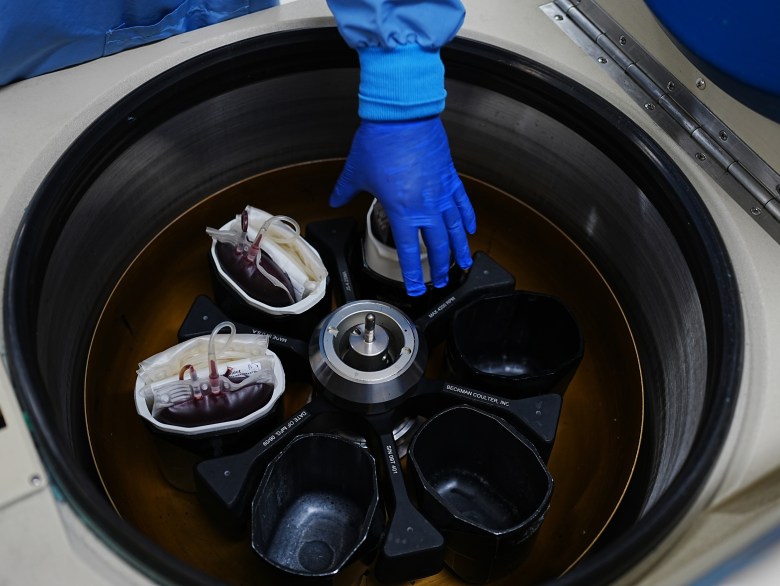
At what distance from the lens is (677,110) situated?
1.12 meters

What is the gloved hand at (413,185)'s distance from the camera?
110 cm

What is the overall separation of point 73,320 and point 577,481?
81 cm

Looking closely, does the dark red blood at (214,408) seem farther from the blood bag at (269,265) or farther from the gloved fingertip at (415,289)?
the gloved fingertip at (415,289)

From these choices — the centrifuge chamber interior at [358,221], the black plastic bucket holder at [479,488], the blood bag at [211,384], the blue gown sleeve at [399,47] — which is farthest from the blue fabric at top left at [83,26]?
the black plastic bucket holder at [479,488]

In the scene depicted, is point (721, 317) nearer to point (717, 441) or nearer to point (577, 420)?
point (717, 441)

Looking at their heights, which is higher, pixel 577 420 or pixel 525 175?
pixel 525 175

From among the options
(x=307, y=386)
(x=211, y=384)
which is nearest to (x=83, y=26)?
(x=211, y=384)

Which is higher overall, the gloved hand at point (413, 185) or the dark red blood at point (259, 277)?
the gloved hand at point (413, 185)

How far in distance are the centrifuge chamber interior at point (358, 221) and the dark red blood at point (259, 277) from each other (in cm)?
17

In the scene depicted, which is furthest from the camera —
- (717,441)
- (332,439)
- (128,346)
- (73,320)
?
(128,346)

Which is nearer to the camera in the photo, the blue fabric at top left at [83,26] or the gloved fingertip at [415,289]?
the blue fabric at top left at [83,26]

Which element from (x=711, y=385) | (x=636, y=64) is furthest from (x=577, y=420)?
(x=636, y=64)

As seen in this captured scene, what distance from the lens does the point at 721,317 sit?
0.95 metres

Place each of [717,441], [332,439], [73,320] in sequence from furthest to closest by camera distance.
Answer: [73,320] → [332,439] → [717,441]
